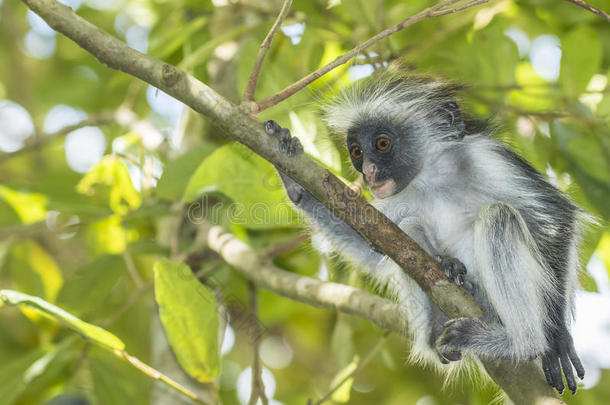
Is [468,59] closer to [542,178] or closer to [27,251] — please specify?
[542,178]

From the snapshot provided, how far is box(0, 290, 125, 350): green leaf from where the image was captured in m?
2.61

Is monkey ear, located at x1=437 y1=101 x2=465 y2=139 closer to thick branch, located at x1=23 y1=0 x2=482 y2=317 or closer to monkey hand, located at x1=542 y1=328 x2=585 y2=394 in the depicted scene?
monkey hand, located at x1=542 y1=328 x2=585 y2=394

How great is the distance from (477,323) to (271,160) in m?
1.32

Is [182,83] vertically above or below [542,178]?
above

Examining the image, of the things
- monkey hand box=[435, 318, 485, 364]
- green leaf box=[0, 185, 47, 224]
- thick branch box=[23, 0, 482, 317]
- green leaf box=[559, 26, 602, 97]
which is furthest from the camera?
green leaf box=[0, 185, 47, 224]

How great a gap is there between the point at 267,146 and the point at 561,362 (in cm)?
194

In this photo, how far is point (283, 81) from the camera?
3.69 m

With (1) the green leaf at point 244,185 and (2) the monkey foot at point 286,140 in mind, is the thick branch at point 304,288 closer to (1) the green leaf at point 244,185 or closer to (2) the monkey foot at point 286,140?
(1) the green leaf at point 244,185

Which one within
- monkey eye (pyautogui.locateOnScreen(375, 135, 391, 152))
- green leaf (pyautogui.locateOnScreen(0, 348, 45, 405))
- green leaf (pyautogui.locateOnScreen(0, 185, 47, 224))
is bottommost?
green leaf (pyautogui.locateOnScreen(0, 348, 45, 405))

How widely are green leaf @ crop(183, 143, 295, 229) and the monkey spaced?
0.36 ft

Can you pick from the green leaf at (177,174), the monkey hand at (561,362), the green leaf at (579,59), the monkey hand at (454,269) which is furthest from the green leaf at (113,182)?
the green leaf at (579,59)

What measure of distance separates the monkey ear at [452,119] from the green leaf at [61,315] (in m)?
2.31

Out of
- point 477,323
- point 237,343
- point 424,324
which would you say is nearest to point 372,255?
point 424,324

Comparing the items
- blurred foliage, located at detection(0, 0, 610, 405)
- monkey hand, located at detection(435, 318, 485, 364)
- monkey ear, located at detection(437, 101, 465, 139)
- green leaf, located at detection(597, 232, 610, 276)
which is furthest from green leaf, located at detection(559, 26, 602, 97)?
monkey hand, located at detection(435, 318, 485, 364)
